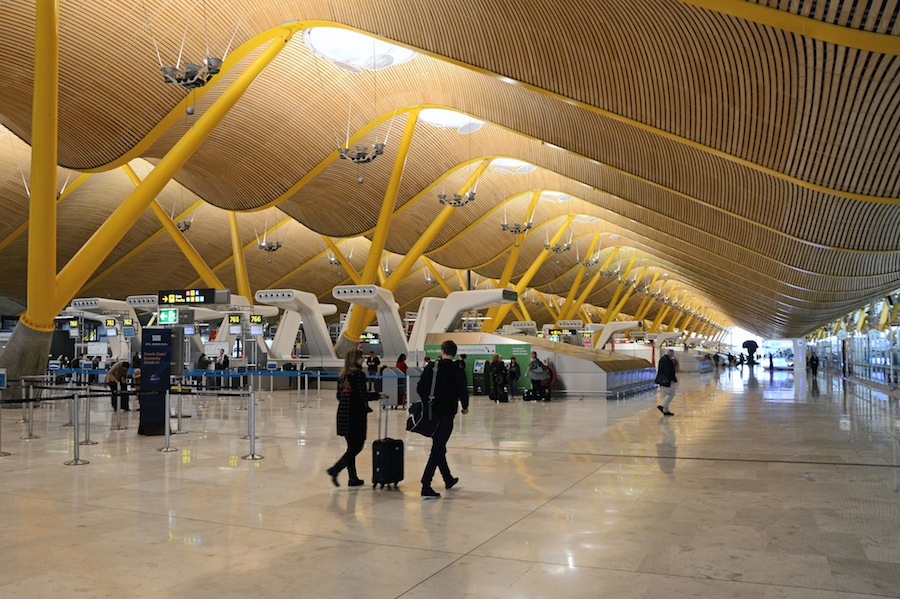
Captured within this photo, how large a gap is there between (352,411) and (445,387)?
1002 mm

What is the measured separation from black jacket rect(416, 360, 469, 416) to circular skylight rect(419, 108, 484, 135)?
25.8 meters

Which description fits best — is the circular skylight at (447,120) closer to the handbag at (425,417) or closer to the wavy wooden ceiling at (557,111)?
the wavy wooden ceiling at (557,111)

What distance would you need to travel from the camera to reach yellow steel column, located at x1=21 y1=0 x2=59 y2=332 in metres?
14.8

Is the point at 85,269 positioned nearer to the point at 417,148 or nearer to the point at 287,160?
the point at 287,160

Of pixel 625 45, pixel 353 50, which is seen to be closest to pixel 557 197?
pixel 353 50

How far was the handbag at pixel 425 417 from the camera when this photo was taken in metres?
7.30

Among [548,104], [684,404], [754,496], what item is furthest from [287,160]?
[754,496]

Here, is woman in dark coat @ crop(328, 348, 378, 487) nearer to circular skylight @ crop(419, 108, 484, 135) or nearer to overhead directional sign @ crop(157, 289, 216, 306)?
overhead directional sign @ crop(157, 289, 216, 306)

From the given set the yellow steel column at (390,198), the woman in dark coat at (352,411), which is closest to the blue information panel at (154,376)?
the woman in dark coat at (352,411)

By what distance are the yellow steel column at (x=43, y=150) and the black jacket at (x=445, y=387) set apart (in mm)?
11083

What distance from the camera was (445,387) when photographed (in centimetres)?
732

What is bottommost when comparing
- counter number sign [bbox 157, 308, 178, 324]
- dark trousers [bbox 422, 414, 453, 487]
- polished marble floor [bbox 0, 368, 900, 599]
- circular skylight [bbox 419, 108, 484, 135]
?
polished marble floor [bbox 0, 368, 900, 599]

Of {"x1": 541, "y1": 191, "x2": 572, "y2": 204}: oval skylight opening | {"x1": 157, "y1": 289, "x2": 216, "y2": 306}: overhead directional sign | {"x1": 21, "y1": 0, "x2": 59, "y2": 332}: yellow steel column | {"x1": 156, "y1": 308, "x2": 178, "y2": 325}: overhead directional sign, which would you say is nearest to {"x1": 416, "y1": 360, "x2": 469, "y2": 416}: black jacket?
{"x1": 21, "y1": 0, "x2": 59, "y2": 332}: yellow steel column

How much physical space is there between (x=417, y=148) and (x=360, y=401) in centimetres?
2649
